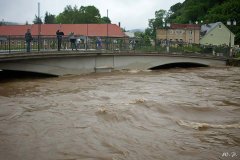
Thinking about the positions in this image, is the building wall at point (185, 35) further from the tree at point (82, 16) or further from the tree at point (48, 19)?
the tree at point (48, 19)

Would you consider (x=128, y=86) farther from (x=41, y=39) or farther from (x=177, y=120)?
(x=177, y=120)

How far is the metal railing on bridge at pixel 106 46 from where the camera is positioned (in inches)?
834

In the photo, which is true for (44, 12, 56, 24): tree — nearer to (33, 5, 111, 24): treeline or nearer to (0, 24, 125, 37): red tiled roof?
(33, 5, 111, 24): treeline

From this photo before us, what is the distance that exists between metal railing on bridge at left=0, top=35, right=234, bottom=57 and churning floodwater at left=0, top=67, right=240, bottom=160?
8.61 feet

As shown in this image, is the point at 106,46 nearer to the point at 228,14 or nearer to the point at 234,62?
the point at 234,62

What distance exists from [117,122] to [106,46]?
16055 mm

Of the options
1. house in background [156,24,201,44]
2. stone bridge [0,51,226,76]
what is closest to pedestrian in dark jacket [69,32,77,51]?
stone bridge [0,51,226,76]

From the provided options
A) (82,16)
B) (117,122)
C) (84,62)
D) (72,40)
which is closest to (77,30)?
(82,16)

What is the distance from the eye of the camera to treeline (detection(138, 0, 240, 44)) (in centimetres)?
8512

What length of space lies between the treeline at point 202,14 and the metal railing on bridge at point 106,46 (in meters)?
43.7

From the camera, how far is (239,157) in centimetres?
917

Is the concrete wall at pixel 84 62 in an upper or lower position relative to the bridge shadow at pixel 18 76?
upper

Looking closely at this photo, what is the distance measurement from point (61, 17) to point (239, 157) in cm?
8953

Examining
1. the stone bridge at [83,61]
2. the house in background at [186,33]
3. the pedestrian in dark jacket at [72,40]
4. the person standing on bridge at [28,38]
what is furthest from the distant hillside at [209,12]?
→ the person standing on bridge at [28,38]
